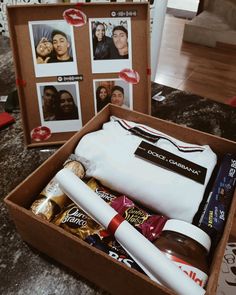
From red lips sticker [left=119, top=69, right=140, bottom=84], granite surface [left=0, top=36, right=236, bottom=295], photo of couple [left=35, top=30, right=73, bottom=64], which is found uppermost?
photo of couple [left=35, top=30, right=73, bottom=64]

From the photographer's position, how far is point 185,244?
493 mm

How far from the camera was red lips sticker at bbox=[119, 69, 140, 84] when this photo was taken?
0.82m

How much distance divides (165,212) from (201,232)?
0.09m

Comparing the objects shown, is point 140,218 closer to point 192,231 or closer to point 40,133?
point 192,231

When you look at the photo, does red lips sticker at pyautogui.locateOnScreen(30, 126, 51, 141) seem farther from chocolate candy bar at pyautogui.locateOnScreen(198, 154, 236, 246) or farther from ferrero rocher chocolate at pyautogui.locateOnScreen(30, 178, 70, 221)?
chocolate candy bar at pyautogui.locateOnScreen(198, 154, 236, 246)

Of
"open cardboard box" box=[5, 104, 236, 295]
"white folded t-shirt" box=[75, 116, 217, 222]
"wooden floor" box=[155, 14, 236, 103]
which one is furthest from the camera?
"wooden floor" box=[155, 14, 236, 103]

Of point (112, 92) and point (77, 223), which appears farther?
point (112, 92)

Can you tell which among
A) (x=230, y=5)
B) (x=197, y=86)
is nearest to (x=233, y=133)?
(x=197, y=86)

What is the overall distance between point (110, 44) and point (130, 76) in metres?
0.10

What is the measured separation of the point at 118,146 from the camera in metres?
0.64

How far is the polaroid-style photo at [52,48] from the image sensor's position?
2.48 feet

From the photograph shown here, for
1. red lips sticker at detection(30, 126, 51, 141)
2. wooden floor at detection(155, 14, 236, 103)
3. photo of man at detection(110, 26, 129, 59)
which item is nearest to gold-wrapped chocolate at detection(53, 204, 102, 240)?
red lips sticker at detection(30, 126, 51, 141)

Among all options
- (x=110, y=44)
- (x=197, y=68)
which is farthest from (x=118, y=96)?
(x=197, y=68)

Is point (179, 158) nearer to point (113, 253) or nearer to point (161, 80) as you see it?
point (113, 253)
